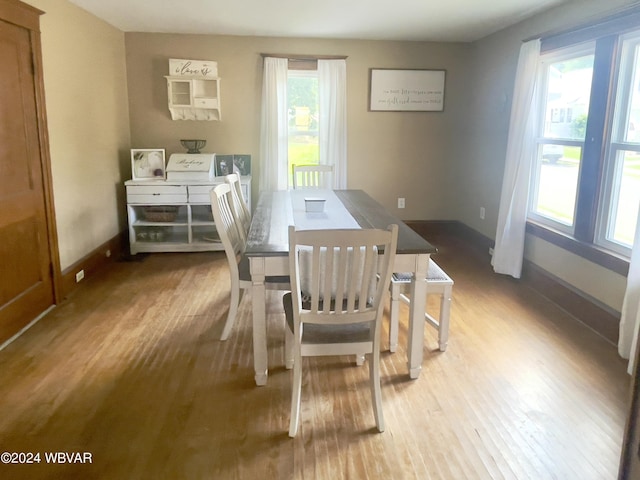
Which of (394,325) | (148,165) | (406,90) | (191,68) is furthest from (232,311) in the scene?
(406,90)

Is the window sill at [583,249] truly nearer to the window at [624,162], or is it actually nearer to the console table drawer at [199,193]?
the window at [624,162]

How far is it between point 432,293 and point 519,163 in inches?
71.1

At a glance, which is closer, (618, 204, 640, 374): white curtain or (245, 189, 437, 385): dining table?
(245, 189, 437, 385): dining table

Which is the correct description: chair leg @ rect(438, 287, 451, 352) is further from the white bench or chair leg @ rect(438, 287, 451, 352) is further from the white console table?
the white console table

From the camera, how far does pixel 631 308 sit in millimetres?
2668

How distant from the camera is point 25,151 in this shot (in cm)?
305

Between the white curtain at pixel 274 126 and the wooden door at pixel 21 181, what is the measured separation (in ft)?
7.70

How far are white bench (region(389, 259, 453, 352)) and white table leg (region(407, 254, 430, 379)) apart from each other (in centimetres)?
20

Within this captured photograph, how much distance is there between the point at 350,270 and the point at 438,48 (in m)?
4.11

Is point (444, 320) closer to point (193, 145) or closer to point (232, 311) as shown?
point (232, 311)

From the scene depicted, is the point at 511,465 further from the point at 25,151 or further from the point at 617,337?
the point at 25,151

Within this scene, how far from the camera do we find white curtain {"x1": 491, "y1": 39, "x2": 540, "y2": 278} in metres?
3.79

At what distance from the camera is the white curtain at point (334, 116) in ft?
16.9

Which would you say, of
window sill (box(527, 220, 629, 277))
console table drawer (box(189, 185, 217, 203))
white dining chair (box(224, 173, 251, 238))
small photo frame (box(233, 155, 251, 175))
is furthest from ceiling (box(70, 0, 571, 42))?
window sill (box(527, 220, 629, 277))
